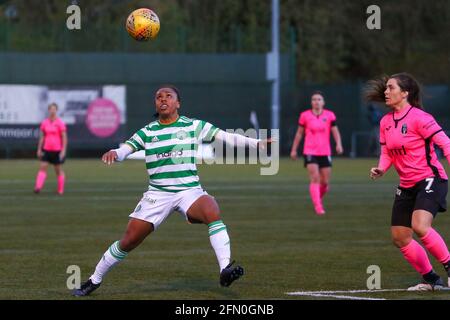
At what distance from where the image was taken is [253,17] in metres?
61.0

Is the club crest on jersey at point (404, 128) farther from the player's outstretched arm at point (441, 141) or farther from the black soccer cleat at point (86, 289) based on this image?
the black soccer cleat at point (86, 289)

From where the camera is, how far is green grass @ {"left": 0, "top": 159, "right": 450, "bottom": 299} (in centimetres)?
1242

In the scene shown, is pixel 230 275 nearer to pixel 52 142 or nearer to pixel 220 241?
pixel 220 241

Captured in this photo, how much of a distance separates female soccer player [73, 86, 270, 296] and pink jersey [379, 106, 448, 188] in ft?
4.96

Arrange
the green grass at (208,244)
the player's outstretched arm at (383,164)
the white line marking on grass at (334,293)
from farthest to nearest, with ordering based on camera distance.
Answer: the green grass at (208,244)
the player's outstretched arm at (383,164)
the white line marking on grass at (334,293)

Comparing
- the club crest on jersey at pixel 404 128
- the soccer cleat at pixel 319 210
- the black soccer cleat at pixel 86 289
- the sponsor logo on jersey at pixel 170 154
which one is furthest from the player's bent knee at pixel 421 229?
the soccer cleat at pixel 319 210

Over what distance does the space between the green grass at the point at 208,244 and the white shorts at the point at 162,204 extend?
0.78 meters

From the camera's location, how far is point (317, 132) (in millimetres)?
22891

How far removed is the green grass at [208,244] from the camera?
40.8 ft

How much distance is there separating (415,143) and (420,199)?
0.56m

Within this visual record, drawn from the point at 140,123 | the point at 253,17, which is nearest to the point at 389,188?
the point at 140,123

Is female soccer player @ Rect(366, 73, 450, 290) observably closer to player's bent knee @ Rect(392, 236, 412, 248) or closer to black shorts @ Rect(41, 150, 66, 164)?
player's bent knee @ Rect(392, 236, 412, 248)

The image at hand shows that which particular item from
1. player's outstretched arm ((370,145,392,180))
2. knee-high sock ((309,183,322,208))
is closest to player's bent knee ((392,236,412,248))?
player's outstretched arm ((370,145,392,180))
